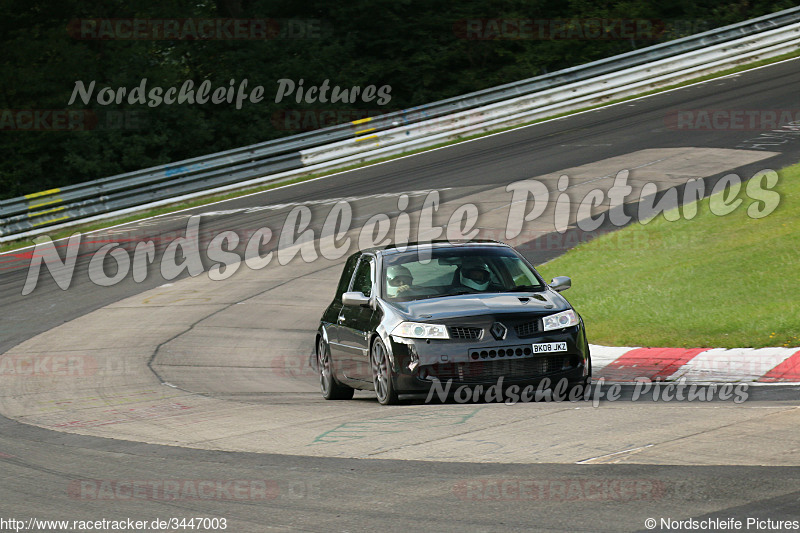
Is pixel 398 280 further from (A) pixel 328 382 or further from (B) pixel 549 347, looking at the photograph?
(B) pixel 549 347

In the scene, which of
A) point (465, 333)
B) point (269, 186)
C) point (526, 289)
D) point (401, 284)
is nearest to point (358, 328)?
point (401, 284)

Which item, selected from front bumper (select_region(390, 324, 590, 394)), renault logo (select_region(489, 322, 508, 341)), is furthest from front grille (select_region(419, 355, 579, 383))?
renault logo (select_region(489, 322, 508, 341))

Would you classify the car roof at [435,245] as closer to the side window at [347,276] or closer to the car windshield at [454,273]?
the car windshield at [454,273]

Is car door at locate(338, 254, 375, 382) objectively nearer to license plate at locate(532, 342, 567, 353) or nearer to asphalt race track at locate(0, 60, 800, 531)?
asphalt race track at locate(0, 60, 800, 531)

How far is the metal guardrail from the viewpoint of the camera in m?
28.9

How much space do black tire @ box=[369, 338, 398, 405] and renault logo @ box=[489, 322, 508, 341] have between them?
1025 mm

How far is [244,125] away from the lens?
37781 millimetres

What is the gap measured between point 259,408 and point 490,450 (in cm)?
358

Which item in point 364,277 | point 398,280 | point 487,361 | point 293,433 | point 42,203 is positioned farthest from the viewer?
point 42,203

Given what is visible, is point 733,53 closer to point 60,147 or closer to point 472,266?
point 60,147

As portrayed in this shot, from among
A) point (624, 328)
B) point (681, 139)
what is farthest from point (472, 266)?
point (681, 139)

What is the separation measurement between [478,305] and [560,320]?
0.76 meters

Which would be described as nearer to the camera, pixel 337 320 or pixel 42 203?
pixel 337 320

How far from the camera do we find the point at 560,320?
9734mm
